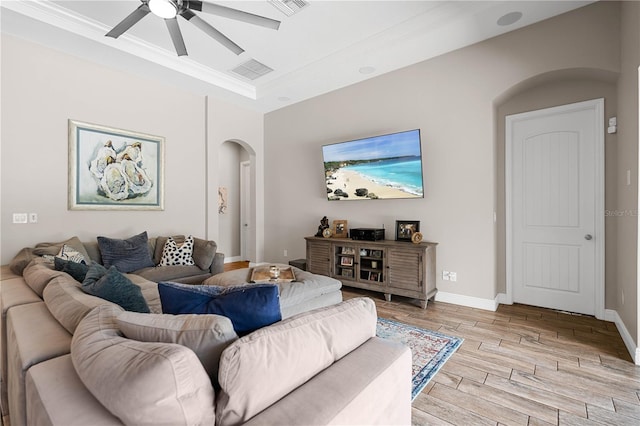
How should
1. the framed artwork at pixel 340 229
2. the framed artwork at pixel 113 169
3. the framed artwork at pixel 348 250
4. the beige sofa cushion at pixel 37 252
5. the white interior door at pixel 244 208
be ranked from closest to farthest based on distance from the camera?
the beige sofa cushion at pixel 37 252 < the framed artwork at pixel 113 169 < the framed artwork at pixel 348 250 < the framed artwork at pixel 340 229 < the white interior door at pixel 244 208

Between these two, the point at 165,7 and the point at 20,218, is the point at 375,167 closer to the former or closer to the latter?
the point at 165,7

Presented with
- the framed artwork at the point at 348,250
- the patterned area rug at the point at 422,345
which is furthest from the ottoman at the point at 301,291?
the framed artwork at the point at 348,250

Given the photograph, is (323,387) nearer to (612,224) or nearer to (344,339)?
(344,339)

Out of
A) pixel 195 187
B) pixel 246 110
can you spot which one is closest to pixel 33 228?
pixel 195 187

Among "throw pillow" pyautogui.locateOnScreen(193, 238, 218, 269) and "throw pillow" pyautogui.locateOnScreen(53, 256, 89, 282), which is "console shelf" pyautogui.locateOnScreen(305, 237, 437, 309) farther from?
Result: "throw pillow" pyautogui.locateOnScreen(53, 256, 89, 282)

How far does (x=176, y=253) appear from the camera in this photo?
3947 mm

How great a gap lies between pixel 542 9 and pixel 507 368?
3318 mm

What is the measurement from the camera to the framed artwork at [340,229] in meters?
4.53

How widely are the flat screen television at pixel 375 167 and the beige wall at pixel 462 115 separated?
0.58ft

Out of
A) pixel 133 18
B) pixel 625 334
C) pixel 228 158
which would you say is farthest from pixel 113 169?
pixel 625 334

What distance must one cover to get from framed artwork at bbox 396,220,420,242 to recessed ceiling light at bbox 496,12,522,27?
7.63 ft

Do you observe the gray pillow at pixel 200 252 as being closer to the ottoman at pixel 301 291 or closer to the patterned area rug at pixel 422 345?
the ottoman at pixel 301 291

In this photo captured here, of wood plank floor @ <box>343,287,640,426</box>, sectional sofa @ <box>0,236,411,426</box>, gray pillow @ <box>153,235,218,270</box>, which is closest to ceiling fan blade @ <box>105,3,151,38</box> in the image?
sectional sofa @ <box>0,236,411,426</box>

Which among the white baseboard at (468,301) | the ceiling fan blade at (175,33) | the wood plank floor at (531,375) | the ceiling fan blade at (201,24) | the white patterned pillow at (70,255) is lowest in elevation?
the wood plank floor at (531,375)
